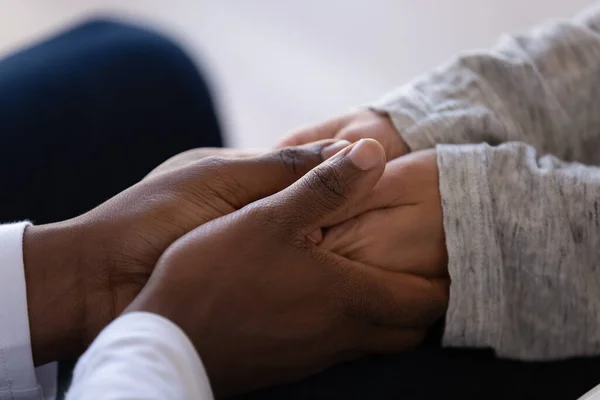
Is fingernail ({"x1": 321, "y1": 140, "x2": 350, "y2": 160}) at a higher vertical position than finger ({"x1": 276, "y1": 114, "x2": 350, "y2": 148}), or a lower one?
higher

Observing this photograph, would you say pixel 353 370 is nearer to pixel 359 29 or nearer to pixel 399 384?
pixel 399 384

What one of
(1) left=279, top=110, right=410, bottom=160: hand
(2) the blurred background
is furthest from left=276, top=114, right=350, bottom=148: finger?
(2) the blurred background

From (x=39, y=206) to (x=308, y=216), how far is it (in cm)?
36

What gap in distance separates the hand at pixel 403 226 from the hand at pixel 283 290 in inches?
0.7

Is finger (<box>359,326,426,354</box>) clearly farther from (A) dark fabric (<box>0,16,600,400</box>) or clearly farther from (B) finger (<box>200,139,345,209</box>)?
(B) finger (<box>200,139,345,209</box>)

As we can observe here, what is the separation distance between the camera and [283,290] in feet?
1.73

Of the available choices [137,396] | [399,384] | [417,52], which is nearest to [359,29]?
[417,52]

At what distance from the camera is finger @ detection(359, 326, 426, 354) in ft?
1.94

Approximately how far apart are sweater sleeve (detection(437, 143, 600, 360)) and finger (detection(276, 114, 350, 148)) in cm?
13

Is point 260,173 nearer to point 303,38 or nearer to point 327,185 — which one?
point 327,185

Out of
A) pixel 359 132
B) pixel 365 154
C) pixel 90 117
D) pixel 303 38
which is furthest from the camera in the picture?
pixel 303 38

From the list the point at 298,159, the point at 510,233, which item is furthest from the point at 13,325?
the point at 510,233

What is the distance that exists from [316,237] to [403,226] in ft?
0.27

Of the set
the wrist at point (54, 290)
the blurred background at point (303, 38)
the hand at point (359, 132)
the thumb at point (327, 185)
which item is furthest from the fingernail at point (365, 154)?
the blurred background at point (303, 38)
